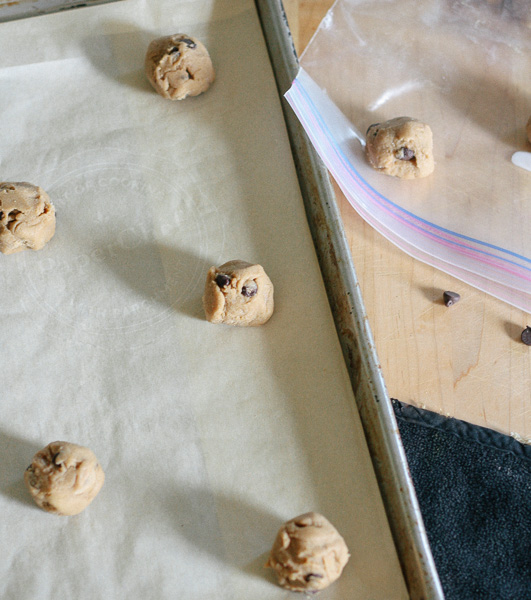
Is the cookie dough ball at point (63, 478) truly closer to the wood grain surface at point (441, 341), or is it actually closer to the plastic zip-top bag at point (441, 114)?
the wood grain surface at point (441, 341)

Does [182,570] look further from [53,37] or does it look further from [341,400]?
[53,37]

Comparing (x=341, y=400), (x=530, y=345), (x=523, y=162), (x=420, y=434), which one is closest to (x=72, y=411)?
(x=341, y=400)

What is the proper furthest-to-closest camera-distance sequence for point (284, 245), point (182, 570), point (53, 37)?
point (53, 37) < point (284, 245) < point (182, 570)

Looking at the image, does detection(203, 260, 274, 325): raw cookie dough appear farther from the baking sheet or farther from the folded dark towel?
the folded dark towel

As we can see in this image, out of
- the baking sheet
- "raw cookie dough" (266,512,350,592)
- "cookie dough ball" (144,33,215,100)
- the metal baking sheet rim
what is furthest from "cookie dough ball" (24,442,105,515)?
"cookie dough ball" (144,33,215,100)

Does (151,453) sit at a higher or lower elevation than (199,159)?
lower
